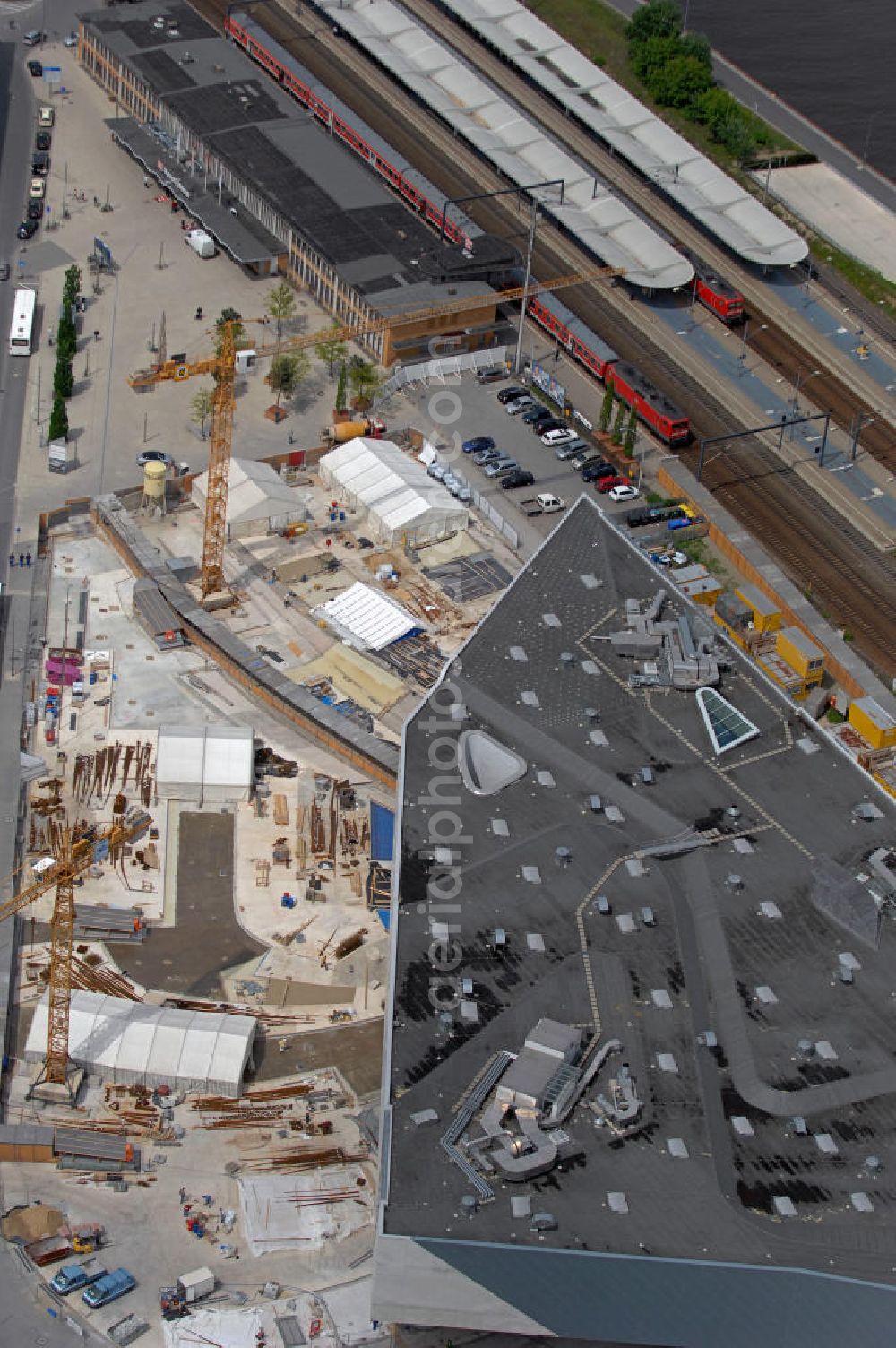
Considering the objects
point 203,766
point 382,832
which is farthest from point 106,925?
point 382,832

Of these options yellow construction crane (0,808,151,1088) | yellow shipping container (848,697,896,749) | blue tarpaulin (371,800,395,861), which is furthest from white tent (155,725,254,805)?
yellow shipping container (848,697,896,749)

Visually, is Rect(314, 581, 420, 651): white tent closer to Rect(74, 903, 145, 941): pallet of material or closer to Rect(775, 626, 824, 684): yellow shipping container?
Rect(775, 626, 824, 684): yellow shipping container

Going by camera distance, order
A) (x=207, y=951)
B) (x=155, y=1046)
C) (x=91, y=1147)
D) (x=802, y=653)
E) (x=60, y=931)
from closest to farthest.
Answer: (x=91, y=1147), (x=155, y=1046), (x=60, y=931), (x=207, y=951), (x=802, y=653)

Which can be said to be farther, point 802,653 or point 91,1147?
point 802,653

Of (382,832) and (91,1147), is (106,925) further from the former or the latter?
(382,832)

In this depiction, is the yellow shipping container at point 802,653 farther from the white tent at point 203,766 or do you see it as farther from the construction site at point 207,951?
the white tent at point 203,766

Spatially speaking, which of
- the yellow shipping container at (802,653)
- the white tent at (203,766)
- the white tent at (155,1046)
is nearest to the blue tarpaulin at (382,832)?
the white tent at (203,766)

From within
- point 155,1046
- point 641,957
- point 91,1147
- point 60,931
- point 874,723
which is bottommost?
point 91,1147

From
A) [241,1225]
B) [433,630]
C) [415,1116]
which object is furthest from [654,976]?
[433,630]
